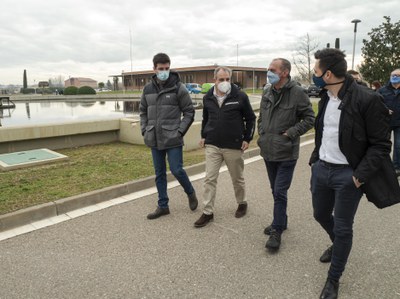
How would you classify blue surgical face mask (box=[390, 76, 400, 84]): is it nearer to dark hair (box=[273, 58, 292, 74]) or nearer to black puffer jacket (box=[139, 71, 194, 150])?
dark hair (box=[273, 58, 292, 74])

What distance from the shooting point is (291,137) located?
324 cm

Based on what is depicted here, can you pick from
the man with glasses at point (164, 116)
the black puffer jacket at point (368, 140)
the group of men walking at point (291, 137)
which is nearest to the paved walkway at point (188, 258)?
the group of men walking at point (291, 137)

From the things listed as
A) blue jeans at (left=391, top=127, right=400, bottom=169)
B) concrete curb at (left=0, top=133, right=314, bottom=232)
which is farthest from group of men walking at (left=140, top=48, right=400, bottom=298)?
blue jeans at (left=391, top=127, right=400, bottom=169)

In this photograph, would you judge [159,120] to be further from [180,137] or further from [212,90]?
[212,90]

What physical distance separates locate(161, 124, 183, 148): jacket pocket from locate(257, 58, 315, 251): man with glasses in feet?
3.80

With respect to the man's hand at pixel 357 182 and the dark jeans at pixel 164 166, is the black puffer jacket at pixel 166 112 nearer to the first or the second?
the dark jeans at pixel 164 166

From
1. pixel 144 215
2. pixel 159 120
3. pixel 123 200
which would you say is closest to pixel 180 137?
pixel 159 120

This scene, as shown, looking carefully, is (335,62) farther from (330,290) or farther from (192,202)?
(192,202)

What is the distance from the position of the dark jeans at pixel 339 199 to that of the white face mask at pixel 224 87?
4.94 ft

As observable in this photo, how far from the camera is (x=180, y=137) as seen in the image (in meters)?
4.08

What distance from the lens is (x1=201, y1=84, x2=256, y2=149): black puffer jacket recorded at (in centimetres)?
381

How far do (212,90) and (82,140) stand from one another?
599cm

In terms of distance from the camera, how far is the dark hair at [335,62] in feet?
7.80

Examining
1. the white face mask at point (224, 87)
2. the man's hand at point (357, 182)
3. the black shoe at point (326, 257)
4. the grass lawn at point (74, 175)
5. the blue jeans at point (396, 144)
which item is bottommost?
the black shoe at point (326, 257)
